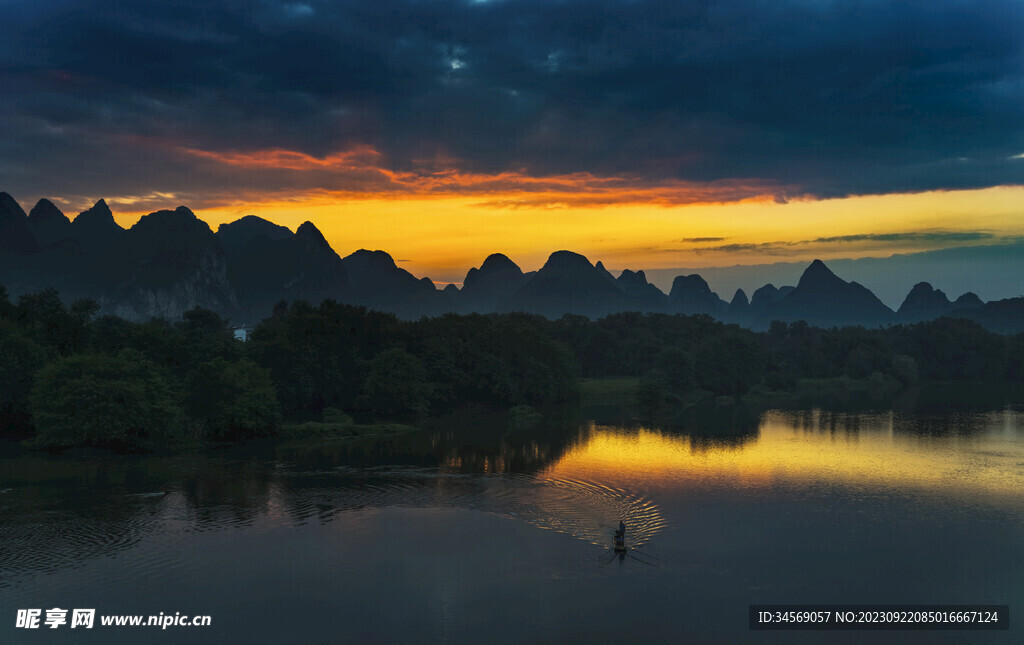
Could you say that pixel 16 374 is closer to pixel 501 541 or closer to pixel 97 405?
pixel 97 405

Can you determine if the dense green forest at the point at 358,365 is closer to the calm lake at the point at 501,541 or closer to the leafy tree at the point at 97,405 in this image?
the leafy tree at the point at 97,405

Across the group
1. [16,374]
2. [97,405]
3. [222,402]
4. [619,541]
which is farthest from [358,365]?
[619,541]

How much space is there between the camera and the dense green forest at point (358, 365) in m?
68.2

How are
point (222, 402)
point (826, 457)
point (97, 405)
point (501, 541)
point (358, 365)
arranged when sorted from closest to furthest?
point (501, 541) < point (97, 405) < point (826, 457) < point (222, 402) < point (358, 365)

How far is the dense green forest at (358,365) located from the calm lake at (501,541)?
589 centimetres

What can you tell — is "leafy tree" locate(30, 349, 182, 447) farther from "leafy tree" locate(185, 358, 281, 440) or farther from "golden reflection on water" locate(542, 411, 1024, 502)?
"golden reflection on water" locate(542, 411, 1024, 502)

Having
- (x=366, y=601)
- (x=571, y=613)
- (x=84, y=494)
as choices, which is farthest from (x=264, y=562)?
(x=84, y=494)

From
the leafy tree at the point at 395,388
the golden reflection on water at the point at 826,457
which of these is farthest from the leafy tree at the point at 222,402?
the golden reflection on water at the point at 826,457

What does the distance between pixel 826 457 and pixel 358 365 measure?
6027 cm

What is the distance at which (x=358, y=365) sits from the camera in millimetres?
100562

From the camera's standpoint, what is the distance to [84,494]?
2083 inches

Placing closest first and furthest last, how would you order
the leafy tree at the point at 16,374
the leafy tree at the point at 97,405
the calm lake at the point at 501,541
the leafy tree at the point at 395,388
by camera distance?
the calm lake at the point at 501,541, the leafy tree at the point at 97,405, the leafy tree at the point at 16,374, the leafy tree at the point at 395,388

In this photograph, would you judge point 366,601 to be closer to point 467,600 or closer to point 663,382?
point 467,600

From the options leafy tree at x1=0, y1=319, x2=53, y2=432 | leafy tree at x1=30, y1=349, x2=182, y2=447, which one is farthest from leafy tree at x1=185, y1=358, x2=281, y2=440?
leafy tree at x1=0, y1=319, x2=53, y2=432
